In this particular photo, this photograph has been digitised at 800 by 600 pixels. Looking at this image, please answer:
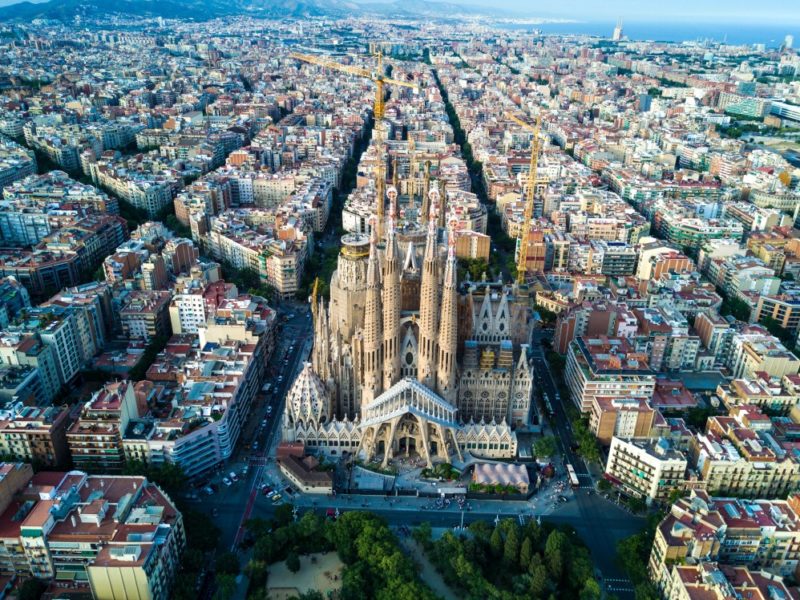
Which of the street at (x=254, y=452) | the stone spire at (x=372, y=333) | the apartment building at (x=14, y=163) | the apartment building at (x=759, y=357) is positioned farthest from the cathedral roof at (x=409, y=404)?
the apartment building at (x=14, y=163)

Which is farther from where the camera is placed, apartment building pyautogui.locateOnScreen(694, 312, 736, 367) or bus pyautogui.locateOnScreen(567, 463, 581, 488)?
apartment building pyautogui.locateOnScreen(694, 312, 736, 367)

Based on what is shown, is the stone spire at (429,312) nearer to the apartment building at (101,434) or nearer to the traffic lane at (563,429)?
the traffic lane at (563,429)

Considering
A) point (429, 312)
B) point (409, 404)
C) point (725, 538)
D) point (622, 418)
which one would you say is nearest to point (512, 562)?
point (725, 538)

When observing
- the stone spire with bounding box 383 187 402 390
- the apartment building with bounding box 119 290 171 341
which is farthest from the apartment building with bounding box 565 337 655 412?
the apartment building with bounding box 119 290 171 341

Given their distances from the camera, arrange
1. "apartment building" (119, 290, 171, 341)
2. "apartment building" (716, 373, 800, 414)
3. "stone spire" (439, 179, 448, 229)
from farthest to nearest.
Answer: "stone spire" (439, 179, 448, 229)
"apartment building" (119, 290, 171, 341)
"apartment building" (716, 373, 800, 414)

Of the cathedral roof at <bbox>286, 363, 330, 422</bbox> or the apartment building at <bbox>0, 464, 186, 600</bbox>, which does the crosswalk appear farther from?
the apartment building at <bbox>0, 464, 186, 600</bbox>

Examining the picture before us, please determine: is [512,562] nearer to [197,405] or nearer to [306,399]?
[306,399]
